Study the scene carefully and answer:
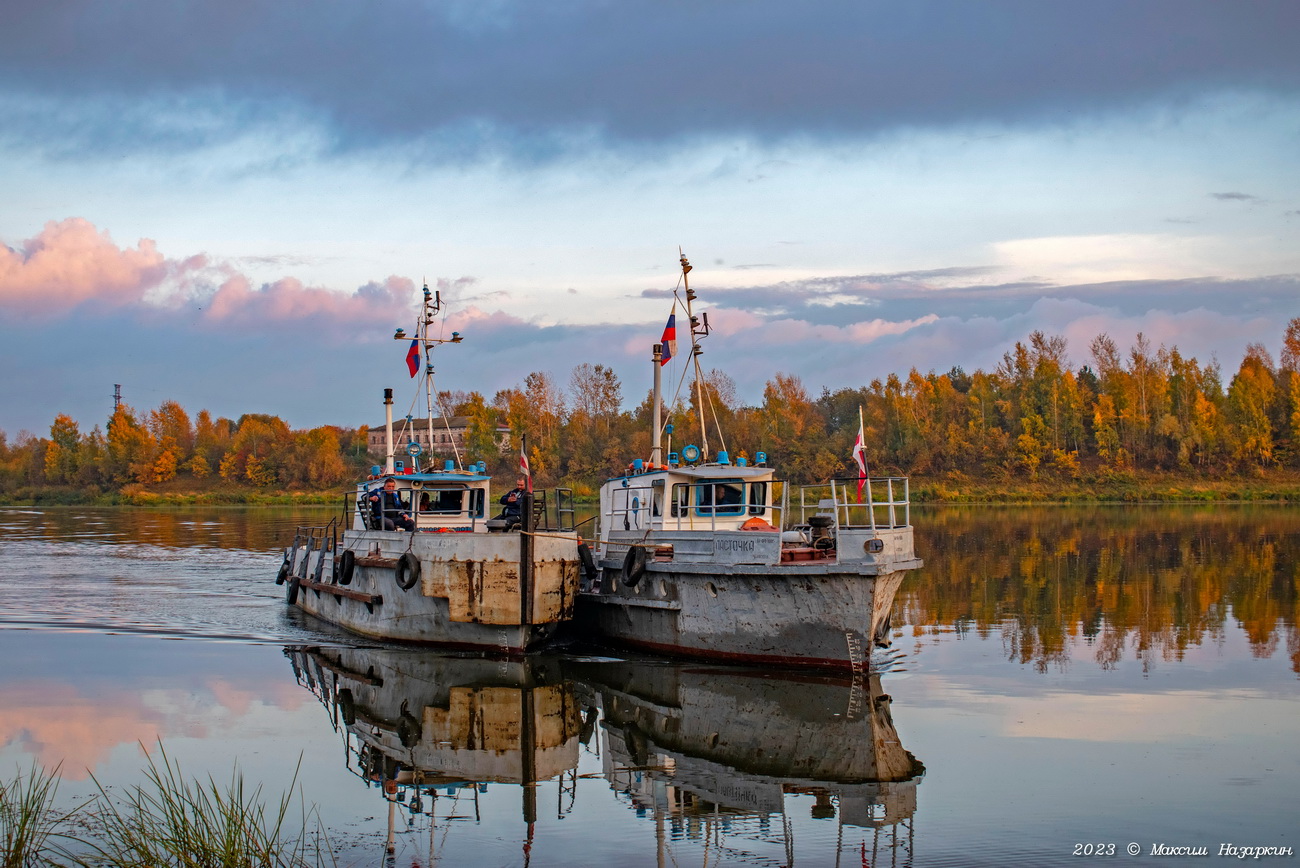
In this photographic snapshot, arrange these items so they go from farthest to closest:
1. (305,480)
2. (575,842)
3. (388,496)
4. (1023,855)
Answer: (305,480) → (388,496) → (575,842) → (1023,855)

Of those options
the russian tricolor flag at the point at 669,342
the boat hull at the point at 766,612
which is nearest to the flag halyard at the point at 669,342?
the russian tricolor flag at the point at 669,342

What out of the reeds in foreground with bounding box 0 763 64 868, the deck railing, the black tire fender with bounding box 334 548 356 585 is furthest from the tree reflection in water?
the reeds in foreground with bounding box 0 763 64 868

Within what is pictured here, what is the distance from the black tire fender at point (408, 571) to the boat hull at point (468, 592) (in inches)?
1.3

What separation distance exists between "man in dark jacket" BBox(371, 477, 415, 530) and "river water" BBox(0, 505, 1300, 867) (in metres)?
2.33

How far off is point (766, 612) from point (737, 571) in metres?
0.88

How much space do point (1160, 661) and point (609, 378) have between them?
76.2 meters

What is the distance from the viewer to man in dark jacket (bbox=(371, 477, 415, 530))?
839 inches

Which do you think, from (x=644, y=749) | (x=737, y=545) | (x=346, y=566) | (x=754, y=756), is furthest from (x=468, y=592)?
(x=754, y=756)

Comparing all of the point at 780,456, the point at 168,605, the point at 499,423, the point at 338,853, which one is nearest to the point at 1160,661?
the point at 338,853

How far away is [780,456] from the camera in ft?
298

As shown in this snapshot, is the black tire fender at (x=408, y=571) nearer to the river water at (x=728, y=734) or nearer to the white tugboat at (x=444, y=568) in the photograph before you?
the white tugboat at (x=444, y=568)

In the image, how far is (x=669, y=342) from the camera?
2259cm

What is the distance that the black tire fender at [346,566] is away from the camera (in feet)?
71.3

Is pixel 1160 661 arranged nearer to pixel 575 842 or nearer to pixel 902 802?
pixel 902 802
